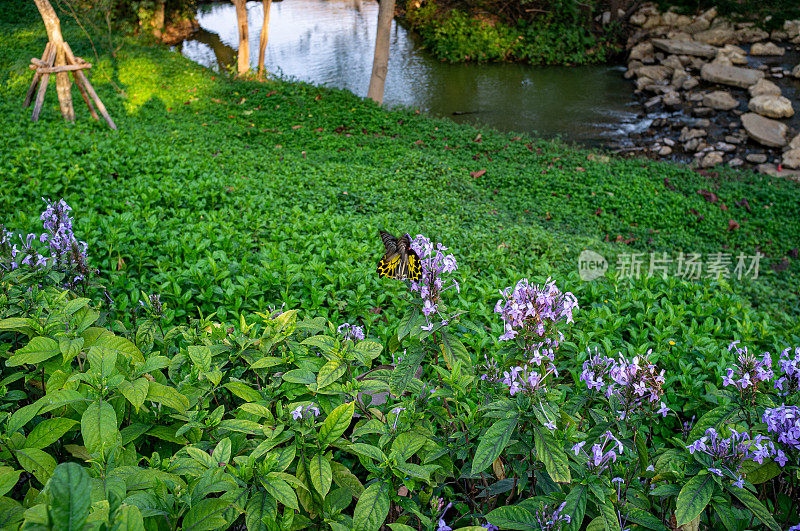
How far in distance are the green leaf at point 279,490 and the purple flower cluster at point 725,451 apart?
1.18m

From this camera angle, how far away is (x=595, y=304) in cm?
394

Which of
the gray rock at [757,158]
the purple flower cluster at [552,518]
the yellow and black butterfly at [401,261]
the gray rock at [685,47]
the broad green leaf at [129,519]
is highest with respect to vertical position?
the gray rock at [685,47]

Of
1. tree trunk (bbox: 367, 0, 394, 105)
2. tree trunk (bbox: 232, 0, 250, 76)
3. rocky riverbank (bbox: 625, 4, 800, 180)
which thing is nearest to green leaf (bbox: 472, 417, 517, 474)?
rocky riverbank (bbox: 625, 4, 800, 180)

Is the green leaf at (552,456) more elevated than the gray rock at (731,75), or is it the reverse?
the gray rock at (731,75)

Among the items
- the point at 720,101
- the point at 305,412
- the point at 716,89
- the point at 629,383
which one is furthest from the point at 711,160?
the point at 305,412

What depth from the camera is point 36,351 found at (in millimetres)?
1841

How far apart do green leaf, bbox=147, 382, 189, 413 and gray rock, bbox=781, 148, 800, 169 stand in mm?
11655

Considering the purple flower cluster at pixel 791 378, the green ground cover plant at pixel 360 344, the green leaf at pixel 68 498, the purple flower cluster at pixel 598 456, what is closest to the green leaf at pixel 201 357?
the green ground cover plant at pixel 360 344

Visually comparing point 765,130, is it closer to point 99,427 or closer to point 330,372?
point 330,372

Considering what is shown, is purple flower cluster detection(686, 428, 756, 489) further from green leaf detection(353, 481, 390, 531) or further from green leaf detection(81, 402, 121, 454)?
green leaf detection(81, 402, 121, 454)

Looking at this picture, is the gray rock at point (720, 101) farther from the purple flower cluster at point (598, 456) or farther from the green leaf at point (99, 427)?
the green leaf at point (99, 427)

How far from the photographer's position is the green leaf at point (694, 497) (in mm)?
1444
